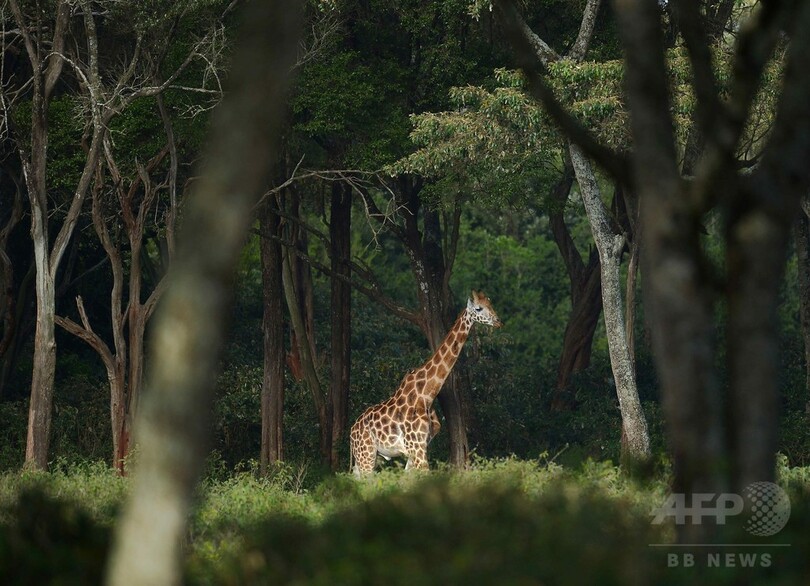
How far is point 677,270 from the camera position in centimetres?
844

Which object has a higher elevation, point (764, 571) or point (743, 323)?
point (743, 323)

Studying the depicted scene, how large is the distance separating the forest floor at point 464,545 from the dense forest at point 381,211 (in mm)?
464

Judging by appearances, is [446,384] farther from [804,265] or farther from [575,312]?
[804,265]

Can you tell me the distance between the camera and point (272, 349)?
24438mm

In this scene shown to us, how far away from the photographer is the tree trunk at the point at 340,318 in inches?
989

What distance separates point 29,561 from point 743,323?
15.2 feet

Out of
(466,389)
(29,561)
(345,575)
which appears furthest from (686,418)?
(466,389)

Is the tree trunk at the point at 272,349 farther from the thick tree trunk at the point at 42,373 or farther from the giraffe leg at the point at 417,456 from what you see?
the thick tree trunk at the point at 42,373

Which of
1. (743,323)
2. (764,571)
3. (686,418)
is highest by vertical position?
(743,323)

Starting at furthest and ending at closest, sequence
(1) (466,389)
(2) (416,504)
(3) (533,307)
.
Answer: (3) (533,307)
(1) (466,389)
(2) (416,504)

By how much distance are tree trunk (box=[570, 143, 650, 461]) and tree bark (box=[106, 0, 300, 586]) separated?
43.4 feet

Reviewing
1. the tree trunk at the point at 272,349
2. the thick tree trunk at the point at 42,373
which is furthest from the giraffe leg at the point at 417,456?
the thick tree trunk at the point at 42,373

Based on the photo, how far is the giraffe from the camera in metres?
20.6

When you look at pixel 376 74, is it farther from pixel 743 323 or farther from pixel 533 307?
pixel 533 307
